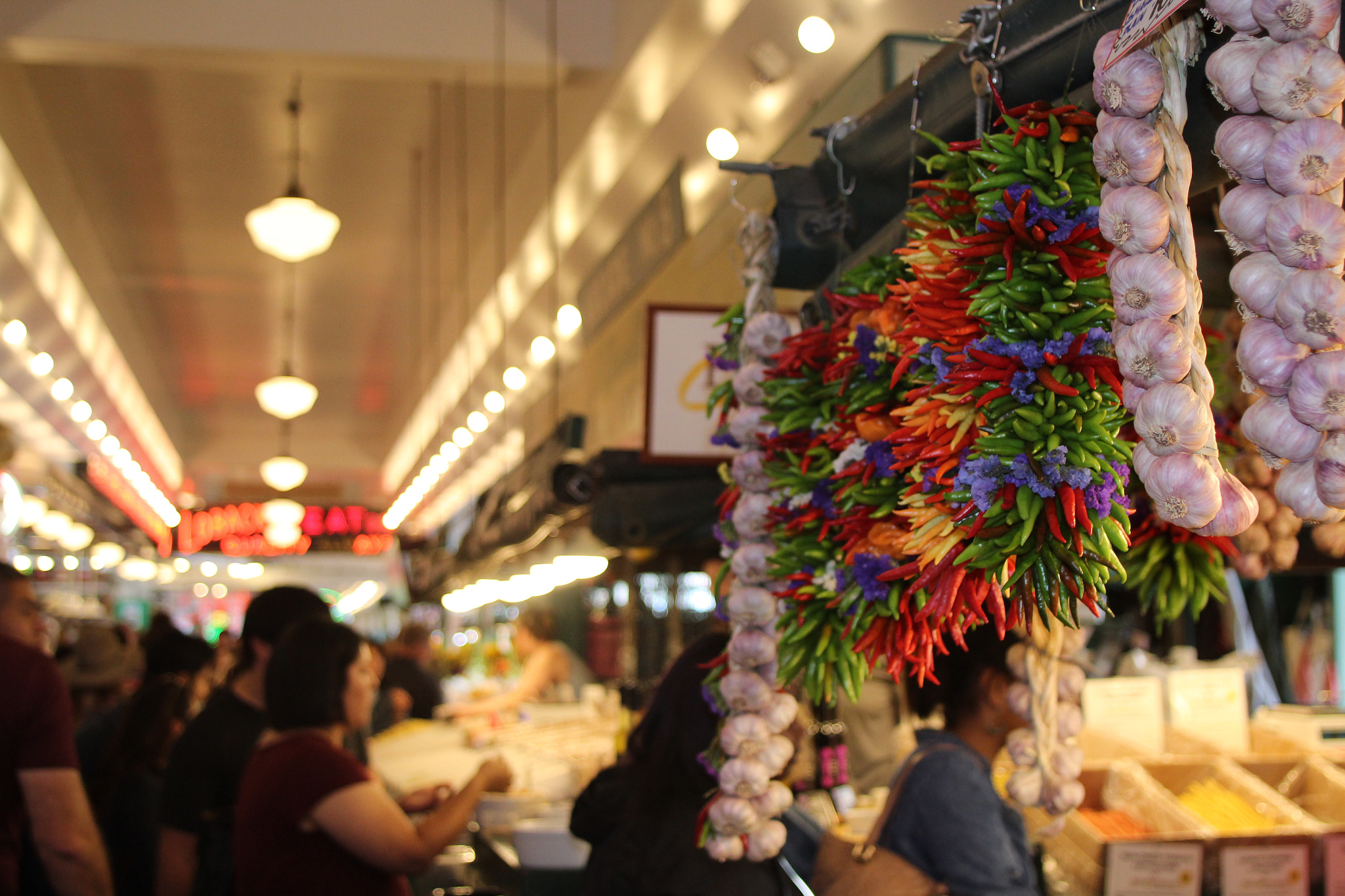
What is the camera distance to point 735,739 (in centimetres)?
238

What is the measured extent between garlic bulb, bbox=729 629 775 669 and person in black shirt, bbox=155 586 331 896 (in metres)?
1.44

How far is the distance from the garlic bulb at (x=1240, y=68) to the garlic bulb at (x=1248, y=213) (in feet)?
0.26

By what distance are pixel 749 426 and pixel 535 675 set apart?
7.32 meters

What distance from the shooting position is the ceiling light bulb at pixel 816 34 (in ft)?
14.7

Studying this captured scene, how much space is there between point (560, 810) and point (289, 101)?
17.9 feet

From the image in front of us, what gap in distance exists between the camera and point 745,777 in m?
2.37

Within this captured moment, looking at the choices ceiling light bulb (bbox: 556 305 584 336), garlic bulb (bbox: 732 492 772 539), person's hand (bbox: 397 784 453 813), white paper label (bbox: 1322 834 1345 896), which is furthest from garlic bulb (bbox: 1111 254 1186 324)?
ceiling light bulb (bbox: 556 305 584 336)

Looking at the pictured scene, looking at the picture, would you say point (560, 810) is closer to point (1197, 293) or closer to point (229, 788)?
point (229, 788)

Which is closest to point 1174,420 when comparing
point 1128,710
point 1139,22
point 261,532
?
point 1139,22

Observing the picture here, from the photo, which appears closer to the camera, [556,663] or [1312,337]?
[1312,337]

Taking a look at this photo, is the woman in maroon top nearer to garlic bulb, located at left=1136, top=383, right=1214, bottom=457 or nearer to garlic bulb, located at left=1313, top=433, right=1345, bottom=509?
garlic bulb, located at left=1136, top=383, right=1214, bottom=457

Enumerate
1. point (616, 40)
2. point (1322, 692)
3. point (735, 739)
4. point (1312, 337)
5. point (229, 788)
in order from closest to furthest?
point (1312, 337) → point (735, 739) → point (229, 788) → point (616, 40) → point (1322, 692)

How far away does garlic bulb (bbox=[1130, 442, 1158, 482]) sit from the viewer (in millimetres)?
1262

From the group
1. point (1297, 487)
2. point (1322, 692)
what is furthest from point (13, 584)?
point (1322, 692)
